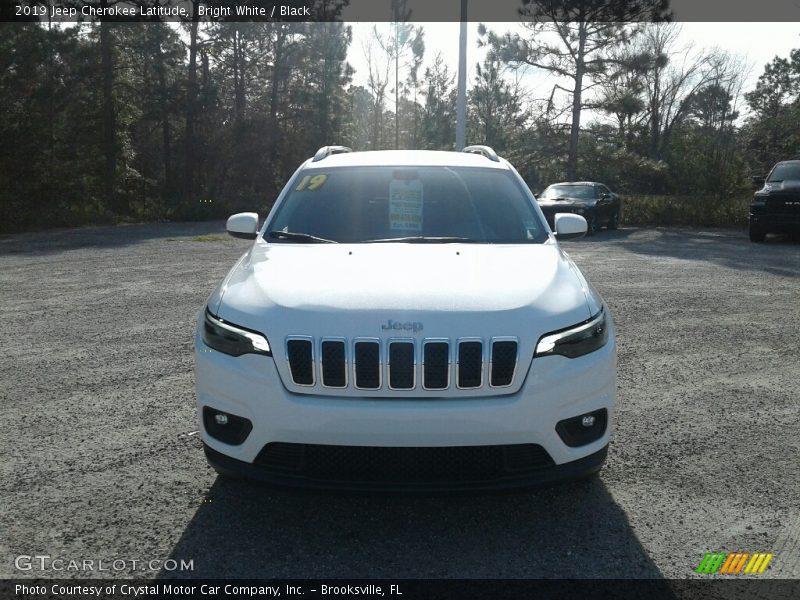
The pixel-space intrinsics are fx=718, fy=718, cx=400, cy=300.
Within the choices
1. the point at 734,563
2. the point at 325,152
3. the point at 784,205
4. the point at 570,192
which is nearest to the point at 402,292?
the point at 734,563

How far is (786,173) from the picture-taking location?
1791cm

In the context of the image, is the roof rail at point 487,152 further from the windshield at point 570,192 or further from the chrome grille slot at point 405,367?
the windshield at point 570,192

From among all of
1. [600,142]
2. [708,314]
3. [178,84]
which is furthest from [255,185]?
[708,314]

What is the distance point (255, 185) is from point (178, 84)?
6.97 m

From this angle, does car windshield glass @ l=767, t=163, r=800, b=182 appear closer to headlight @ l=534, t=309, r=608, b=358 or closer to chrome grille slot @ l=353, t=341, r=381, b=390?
headlight @ l=534, t=309, r=608, b=358

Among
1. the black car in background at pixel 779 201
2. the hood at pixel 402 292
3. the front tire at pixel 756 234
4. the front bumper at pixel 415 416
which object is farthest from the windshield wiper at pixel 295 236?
the front tire at pixel 756 234

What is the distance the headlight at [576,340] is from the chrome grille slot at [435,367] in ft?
1.29

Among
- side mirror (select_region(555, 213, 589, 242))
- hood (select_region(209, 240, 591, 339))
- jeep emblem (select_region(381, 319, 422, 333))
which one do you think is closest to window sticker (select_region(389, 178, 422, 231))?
hood (select_region(209, 240, 591, 339))

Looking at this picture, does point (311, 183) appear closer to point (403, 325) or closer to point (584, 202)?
Answer: point (403, 325)

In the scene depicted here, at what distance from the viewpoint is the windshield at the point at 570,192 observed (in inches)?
863

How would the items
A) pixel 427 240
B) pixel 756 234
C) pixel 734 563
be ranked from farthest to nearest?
pixel 756 234, pixel 427 240, pixel 734 563

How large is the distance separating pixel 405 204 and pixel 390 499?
78.6 inches

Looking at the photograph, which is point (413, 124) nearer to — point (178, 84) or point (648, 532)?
point (178, 84)

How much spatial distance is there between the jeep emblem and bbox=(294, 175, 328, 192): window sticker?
197cm
